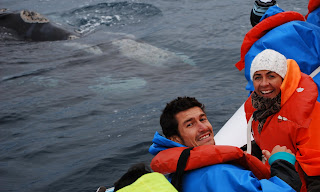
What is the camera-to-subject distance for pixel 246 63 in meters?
4.32

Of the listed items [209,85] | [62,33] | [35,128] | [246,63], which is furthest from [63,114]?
[62,33]

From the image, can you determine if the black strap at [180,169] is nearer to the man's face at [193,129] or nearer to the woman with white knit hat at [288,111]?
the man's face at [193,129]

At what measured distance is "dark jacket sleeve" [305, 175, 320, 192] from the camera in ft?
10.7

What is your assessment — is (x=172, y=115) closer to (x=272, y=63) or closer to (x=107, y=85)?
(x=272, y=63)

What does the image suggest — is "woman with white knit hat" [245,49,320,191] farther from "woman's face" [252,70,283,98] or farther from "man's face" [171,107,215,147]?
"man's face" [171,107,215,147]

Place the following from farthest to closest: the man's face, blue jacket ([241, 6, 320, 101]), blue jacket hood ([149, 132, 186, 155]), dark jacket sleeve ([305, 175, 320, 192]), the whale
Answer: the whale < blue jacket ([241, 6, 320, 101]) < dark jacket sleeve ([305, 175, 320, 192]) < the man's face < blue jacket hood ([149, 132, 186, 155])

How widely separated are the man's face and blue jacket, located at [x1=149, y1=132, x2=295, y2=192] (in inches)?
14.8

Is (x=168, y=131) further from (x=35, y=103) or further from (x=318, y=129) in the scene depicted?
(x=35, y=103)

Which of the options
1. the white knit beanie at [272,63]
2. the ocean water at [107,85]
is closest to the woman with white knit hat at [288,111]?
the white knit beanie at [272,63]

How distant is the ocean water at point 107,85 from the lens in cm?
655

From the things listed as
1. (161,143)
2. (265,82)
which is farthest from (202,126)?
(265,82)

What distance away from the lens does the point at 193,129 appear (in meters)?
3.14

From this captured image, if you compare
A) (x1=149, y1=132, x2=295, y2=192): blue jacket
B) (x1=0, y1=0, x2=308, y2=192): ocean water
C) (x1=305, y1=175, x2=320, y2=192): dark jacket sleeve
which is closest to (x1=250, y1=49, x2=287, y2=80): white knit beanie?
(x1=305, y1=175, x2=320, y2=192): dark jacket sleeve

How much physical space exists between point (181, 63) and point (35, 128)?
4431 mm
